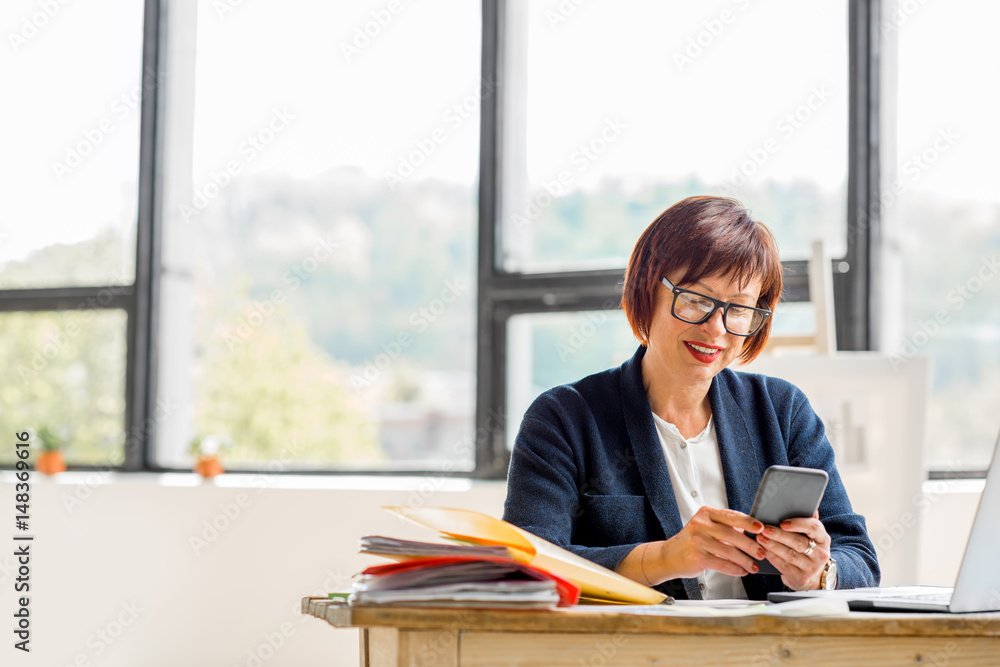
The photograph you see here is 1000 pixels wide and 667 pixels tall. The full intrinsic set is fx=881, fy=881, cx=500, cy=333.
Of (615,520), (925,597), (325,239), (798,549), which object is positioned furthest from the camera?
(325,239)

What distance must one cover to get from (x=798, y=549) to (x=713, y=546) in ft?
0.33

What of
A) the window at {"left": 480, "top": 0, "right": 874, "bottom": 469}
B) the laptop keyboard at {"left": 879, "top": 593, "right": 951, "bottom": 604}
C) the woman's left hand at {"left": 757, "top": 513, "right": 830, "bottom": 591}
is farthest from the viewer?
the window at {"left": 480, "top": 0, "right": 874, "bottom": 469}

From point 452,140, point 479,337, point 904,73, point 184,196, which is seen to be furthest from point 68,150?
point 904,73

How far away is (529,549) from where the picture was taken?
0.89 meters

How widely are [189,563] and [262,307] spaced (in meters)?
0.88

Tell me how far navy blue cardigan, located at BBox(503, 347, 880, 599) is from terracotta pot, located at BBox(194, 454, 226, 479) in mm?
1824

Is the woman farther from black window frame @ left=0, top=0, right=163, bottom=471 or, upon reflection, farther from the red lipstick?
black window frame @ left=0, top=0, right=163, bottom=471

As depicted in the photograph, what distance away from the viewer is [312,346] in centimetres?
303

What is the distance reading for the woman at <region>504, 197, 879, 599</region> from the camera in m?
1.32

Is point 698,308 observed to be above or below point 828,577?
above

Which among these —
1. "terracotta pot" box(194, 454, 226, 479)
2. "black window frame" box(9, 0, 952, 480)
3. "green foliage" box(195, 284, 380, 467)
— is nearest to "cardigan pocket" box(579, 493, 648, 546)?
"black window frame" box(9, 0, 952, 480)

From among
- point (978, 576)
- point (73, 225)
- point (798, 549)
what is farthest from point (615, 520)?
point (73, 225)

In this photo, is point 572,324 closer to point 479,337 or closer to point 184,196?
point 479,337

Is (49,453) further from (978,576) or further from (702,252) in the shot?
(978,576)
